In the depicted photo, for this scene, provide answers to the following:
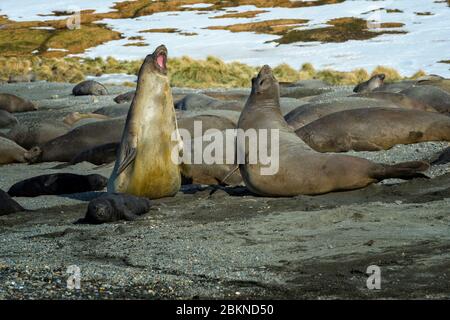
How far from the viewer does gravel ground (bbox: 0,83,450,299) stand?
5.46 m

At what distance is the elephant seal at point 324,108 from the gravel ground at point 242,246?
368cm

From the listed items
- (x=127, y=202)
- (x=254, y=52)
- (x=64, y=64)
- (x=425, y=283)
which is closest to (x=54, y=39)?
(x=254, y=52)

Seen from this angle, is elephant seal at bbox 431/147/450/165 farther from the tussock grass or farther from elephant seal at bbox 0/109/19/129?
the tussock grass

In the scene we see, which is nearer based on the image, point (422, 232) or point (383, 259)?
point (383, 259)

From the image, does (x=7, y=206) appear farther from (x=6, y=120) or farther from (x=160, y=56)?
(x=6, y=120)

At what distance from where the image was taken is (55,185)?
34.7 ft

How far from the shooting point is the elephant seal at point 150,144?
949 centimetres

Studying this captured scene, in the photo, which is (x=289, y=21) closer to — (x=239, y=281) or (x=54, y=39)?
(x=54, y=39)

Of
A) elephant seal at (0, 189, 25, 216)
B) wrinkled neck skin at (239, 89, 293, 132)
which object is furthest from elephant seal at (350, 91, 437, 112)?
elephant seal at (0, 189, 25, 216)

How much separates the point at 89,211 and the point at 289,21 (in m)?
57.5

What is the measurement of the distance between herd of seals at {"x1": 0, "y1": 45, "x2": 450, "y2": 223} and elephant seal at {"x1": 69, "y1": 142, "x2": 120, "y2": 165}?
0.04 feet

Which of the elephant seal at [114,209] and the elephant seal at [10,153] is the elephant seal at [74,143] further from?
the elephant seal at [114,209]

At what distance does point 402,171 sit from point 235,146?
1749 millimetres

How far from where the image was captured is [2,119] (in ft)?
59.4
